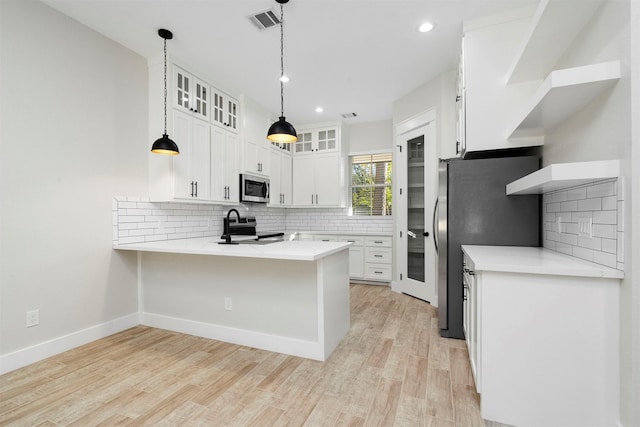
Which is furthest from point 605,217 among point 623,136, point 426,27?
point 426,27

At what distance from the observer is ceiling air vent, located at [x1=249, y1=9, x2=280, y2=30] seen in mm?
2445

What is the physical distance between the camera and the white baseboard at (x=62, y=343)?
7.12 feet

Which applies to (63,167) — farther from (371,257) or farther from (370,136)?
(370,136)

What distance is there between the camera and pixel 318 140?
538cm

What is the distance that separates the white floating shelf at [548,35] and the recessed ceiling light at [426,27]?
0.82 meters

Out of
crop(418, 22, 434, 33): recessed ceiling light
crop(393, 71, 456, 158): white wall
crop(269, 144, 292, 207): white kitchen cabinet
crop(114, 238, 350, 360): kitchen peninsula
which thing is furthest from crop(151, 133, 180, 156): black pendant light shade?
crop(393, 71, 456, 158): white wall

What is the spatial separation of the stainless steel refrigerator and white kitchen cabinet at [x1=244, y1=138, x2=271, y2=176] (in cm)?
267

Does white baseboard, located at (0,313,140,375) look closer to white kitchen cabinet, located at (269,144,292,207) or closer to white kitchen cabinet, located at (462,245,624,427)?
white kitchen cabinet, located at (269,144,292,207)

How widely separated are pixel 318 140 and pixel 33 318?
14.4ft

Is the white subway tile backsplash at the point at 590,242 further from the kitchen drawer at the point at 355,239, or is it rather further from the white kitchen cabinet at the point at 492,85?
the kitchen drawer at the point at 355,239

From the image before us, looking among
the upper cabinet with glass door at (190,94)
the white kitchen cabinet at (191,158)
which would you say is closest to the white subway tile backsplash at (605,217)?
the white kitchen cabinet at (191,158)

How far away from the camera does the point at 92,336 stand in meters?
2.70

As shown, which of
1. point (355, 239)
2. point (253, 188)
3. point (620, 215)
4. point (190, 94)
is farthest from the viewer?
point (355, 239)

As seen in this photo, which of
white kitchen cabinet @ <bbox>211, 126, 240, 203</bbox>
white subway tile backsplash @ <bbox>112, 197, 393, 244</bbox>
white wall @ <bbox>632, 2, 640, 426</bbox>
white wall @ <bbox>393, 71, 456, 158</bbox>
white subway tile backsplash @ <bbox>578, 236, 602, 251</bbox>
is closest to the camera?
white wall @ <bbox>632, 2, 640, 426</bbox>
